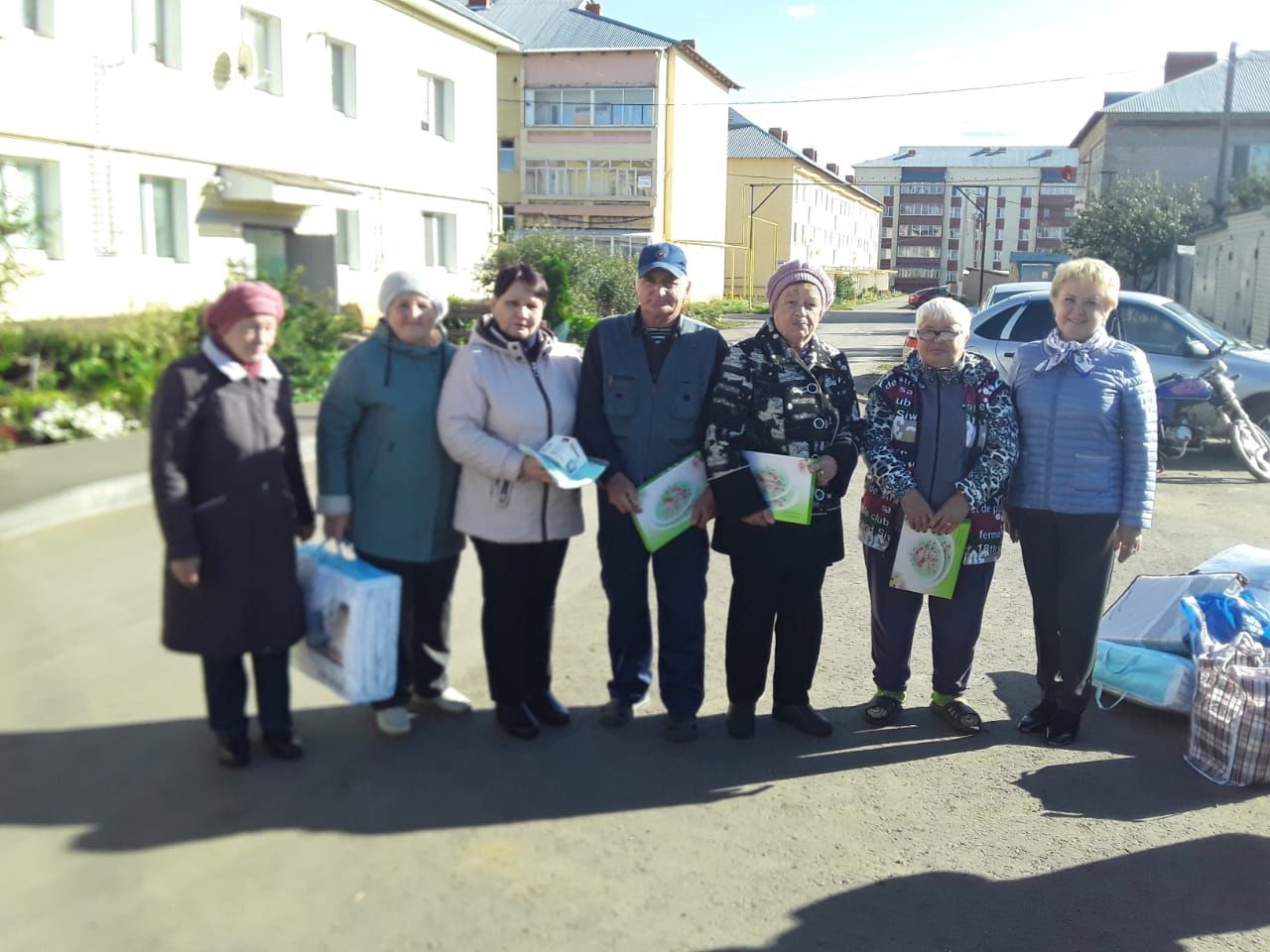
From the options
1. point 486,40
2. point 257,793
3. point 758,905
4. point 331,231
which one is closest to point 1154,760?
point 758,905

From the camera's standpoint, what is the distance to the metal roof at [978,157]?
399 feet

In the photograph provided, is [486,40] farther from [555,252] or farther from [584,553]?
[584,553]

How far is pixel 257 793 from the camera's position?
3.90 m

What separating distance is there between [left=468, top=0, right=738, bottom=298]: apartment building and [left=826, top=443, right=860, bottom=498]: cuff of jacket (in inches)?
1611

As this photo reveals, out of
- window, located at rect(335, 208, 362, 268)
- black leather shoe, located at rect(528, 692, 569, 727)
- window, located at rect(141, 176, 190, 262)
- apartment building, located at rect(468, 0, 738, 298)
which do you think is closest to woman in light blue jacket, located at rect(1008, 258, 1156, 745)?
black leather shoe, located at rect(528, 692, 569, 727)

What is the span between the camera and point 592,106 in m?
46.1

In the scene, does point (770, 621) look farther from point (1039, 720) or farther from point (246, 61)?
point (246, 61)

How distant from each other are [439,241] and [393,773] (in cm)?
2309

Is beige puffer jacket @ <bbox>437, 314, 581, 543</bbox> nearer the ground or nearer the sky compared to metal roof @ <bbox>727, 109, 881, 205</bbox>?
nearer the ground

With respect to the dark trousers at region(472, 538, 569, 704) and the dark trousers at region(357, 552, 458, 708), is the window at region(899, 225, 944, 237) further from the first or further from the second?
the dark trousers at region(357, 552, 458, 708)

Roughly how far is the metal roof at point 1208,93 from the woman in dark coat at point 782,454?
51.3m

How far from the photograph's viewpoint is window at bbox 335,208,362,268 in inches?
862

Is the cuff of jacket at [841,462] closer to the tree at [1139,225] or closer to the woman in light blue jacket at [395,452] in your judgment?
→ the woman in light blue jacket at [395,452]

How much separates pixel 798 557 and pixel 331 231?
18259mm
